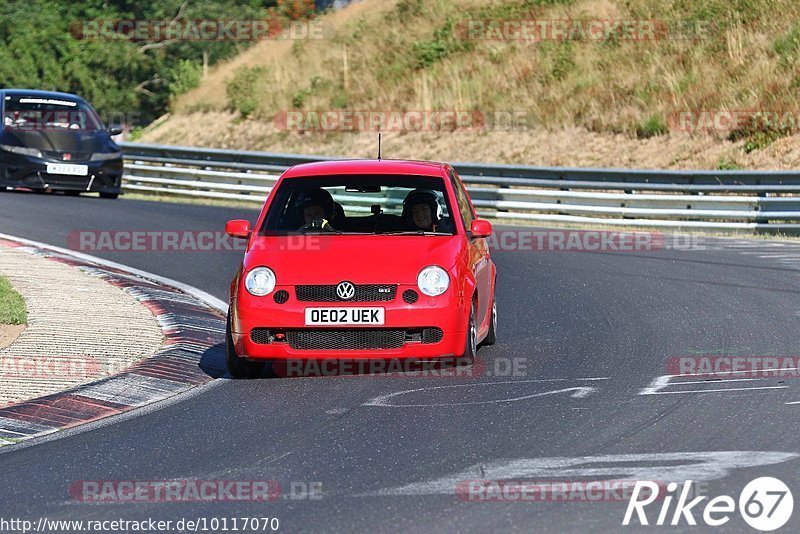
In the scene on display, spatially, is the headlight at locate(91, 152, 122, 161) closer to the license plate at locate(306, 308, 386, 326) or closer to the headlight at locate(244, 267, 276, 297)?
the headlight at locate(244, 267, 276, 297)

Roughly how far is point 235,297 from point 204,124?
32.2 metres

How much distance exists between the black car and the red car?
46.5 ft

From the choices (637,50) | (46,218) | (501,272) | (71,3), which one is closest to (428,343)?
(501,272)

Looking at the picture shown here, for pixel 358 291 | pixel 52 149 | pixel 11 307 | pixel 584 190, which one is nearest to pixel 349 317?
pixel 358 291

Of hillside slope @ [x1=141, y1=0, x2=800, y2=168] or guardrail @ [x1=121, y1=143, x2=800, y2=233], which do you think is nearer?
guardrail @ [x1=121, y1=143, x2=800, y2=233]

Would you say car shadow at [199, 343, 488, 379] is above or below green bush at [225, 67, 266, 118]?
below

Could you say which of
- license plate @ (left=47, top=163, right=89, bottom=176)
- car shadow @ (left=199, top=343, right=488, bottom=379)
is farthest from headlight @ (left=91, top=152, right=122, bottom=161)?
car shadow @ (left=199, top=343, right=488, bottom=379)

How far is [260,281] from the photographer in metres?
9.61

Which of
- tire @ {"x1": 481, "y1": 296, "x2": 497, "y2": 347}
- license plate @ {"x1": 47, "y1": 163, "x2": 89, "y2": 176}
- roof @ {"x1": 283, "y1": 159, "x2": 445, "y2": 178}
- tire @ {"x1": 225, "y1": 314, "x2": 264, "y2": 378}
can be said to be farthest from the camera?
license plate @ {"x1": 47, "y1": 163, "x2": 89, "y2": 176}

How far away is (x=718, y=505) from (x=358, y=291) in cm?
395

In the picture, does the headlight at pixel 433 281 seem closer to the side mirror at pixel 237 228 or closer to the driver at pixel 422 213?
the driver at pixel 422 213

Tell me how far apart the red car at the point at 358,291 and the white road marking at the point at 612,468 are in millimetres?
2692

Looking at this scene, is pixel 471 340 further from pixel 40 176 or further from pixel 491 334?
pixel 40 176

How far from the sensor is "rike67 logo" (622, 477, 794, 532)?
566cm
